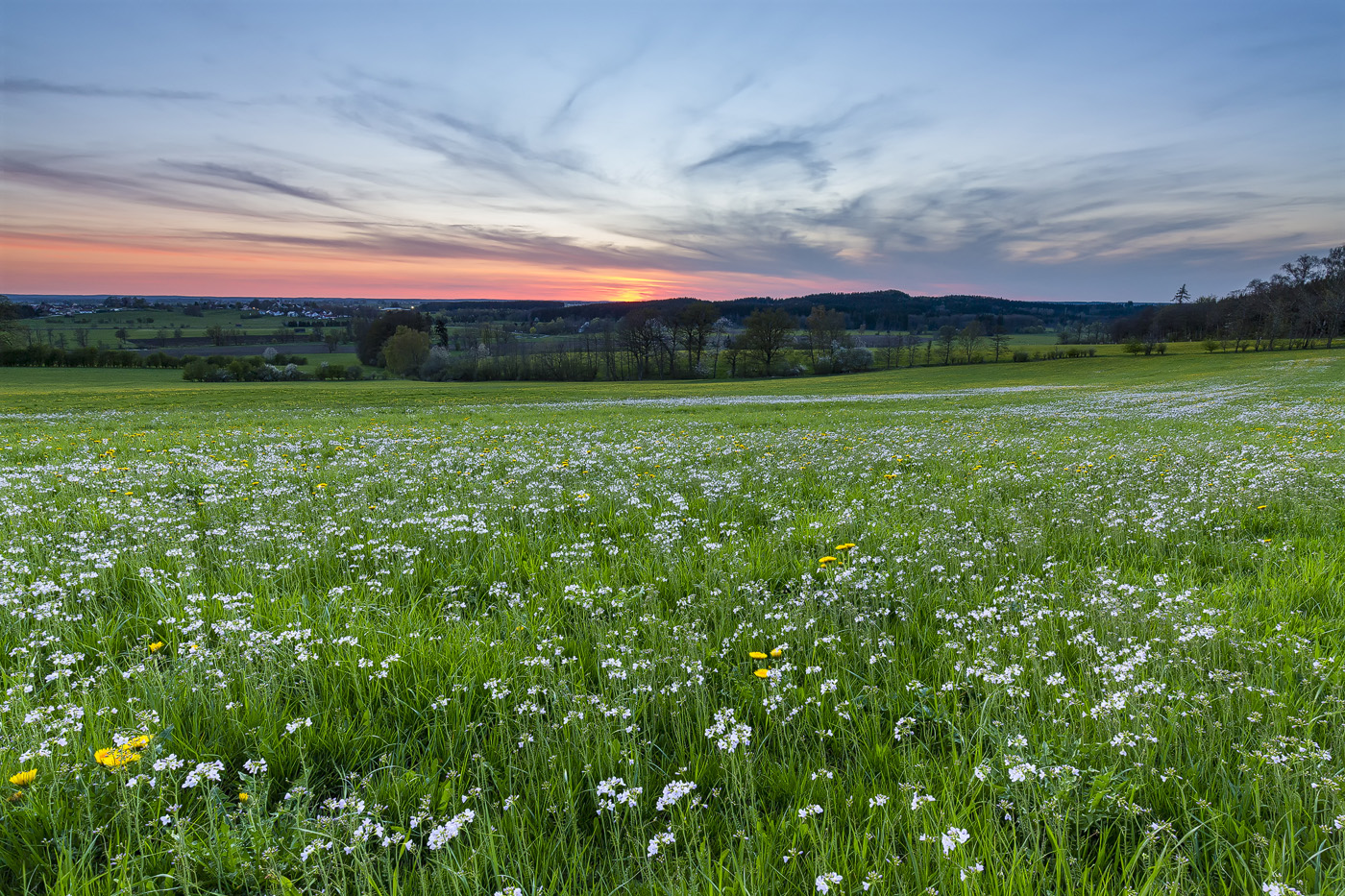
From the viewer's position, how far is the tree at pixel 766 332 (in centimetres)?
9331

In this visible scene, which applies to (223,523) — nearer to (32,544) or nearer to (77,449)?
→ (32,544)

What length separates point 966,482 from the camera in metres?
8.89

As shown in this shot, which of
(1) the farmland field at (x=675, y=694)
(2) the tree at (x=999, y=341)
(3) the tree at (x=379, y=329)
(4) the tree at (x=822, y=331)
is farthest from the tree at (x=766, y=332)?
(1) the farmland field at (x=675, y=694)

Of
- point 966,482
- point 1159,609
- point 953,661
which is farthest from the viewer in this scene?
point 966,482

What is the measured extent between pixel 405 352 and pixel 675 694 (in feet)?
339

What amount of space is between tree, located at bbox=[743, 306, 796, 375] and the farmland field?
88.4 metres

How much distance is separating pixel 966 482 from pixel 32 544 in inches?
424

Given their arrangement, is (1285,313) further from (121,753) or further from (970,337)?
(121,753)

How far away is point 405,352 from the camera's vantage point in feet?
314

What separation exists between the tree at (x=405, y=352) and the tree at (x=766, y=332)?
52365 mm

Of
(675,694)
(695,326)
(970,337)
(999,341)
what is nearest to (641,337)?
(695,326)

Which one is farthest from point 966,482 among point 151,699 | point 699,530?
point 151,699

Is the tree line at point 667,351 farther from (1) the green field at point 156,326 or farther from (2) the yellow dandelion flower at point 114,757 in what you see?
(2) the yellow dandelion flower at point 114,757

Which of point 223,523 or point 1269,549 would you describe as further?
point 223,523
